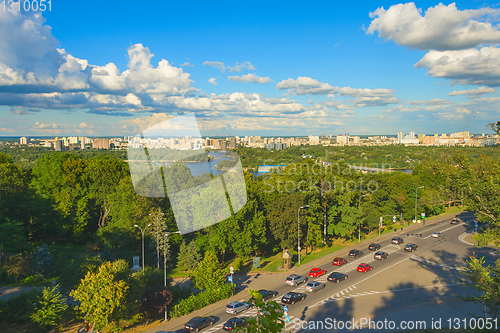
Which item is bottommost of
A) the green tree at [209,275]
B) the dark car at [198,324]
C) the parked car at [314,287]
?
the parked car at [314,287]

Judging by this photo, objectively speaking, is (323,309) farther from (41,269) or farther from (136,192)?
(41,269)

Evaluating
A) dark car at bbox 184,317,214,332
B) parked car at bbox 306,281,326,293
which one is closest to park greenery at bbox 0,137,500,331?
dark car at bbox 184,317,214,332

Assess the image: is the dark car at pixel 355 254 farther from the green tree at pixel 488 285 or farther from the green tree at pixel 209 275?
the green tree at pixel 488 285

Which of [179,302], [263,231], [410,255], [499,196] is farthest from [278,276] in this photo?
[499,196]

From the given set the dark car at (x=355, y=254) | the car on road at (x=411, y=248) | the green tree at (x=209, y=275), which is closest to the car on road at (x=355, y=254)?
the dark car at (x=355, y=254)

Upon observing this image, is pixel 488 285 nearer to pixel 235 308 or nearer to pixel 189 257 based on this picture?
pixel 235 308

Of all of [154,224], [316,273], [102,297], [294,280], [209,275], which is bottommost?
[316,273]

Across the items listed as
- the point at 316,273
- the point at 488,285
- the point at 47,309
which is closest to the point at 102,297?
the point at 47,309

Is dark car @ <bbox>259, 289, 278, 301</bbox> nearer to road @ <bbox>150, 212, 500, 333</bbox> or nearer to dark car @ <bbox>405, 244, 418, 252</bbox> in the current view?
road @ <bbox>150, 212, 500, 333</bbox>
